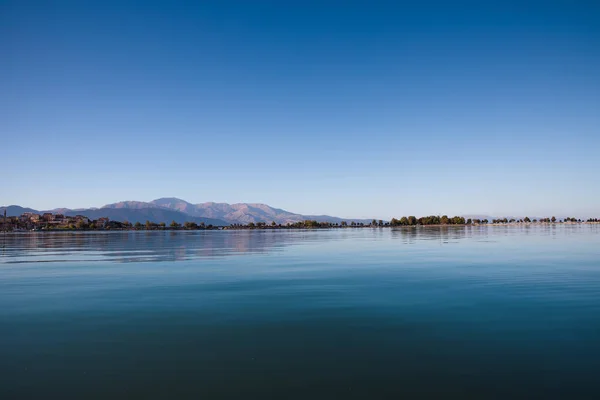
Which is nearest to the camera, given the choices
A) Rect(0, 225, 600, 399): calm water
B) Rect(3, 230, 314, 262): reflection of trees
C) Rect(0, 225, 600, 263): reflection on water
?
Rect(0, 225, 600, 399): calm water

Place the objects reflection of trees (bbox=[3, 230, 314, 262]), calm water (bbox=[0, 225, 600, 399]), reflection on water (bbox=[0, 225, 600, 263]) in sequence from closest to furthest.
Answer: calm water (bbox=[0, 225, 600, 399]) → reflection of trees (bbox=[3, 230, 314, 262]) → reflection on water (bbox=[0, 225, 600, 263])

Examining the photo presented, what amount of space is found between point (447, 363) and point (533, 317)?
277 inches

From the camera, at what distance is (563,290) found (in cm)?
2189

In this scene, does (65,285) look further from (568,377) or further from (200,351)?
(568,377)

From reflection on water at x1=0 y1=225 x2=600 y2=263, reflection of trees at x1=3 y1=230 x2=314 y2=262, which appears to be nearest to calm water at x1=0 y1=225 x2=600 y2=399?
reflection of trees at x1=3 y1=230 x2=314 y2=262

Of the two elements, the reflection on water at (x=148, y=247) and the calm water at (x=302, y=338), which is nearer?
the calm water at (x=302, y=338)

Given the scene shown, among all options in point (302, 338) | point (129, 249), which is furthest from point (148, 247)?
point (302, 338)

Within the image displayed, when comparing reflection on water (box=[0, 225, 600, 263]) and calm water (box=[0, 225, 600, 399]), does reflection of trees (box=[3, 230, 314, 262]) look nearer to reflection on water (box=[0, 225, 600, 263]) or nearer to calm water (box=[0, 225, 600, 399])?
reflection on water (box=[0, 225, 600, 263])

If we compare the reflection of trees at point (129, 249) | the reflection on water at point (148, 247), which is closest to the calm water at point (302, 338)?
the reflection of trees at point (129, 249)

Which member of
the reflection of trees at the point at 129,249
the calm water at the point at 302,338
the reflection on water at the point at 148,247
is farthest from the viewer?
the reflection on water at the point at 148,247

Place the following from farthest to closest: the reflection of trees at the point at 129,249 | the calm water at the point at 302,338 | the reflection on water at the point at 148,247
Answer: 1. the reflection on water at the point at 148,247
2. the reflection of trees at the point at 129,249
3. the calm water at the point at 302,338

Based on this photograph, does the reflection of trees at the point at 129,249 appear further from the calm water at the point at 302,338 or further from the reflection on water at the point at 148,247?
the calm water at the point at 302,338

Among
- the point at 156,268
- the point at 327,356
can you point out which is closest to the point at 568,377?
the point at 327,356

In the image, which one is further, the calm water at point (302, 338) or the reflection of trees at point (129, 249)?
the reflection of trees at point (129, 249)
